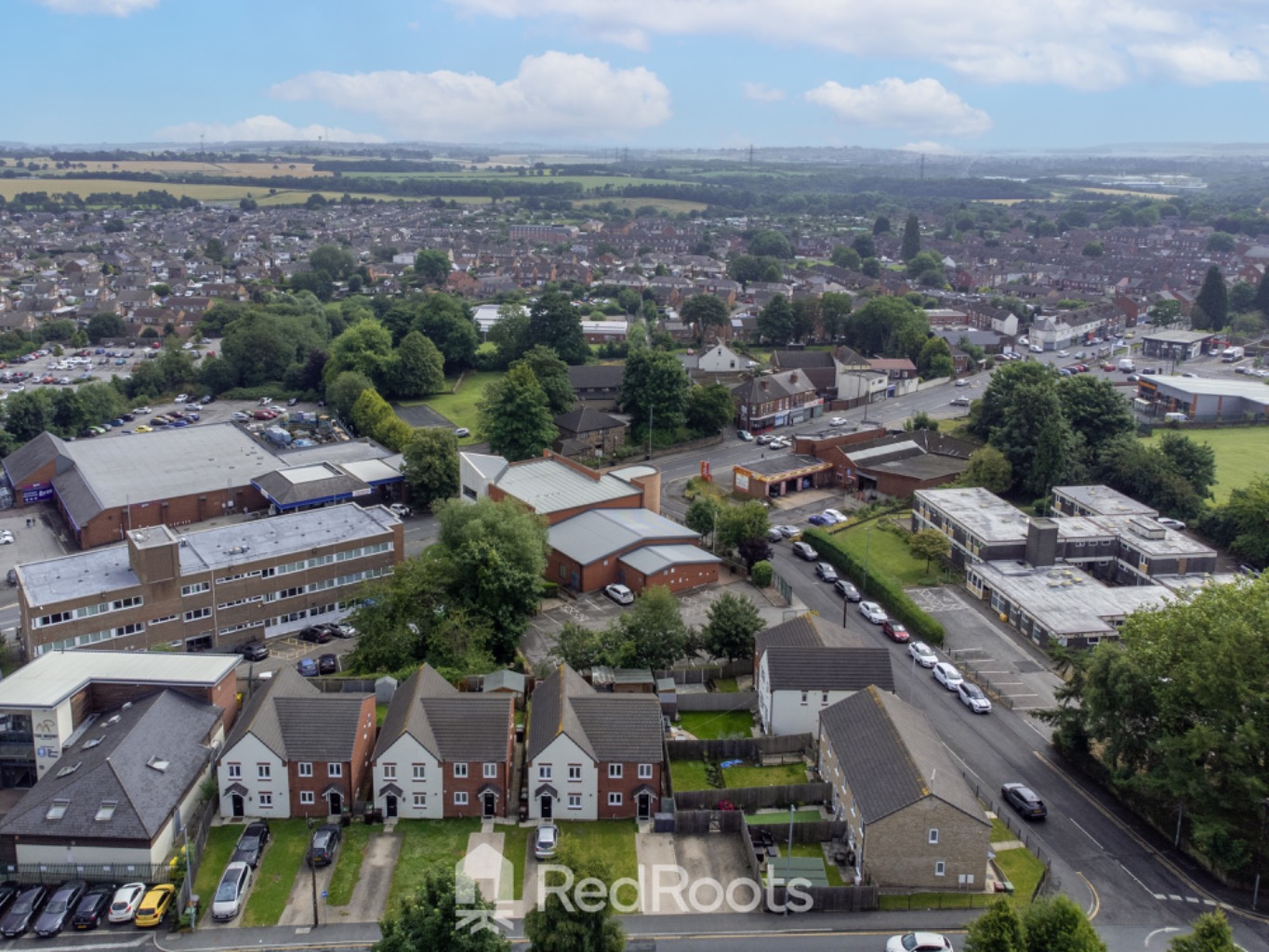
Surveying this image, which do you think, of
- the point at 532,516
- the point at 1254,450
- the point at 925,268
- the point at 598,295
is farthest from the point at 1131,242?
the point at 532,516

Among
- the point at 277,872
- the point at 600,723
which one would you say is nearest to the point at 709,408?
the point at 600,723

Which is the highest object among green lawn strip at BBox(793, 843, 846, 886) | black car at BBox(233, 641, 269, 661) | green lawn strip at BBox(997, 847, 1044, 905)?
green lawn strip at BBox(997, 847, 1044, 905)

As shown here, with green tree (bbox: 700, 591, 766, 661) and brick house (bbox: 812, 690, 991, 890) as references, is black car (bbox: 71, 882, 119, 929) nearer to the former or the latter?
brick house (bbox: 812, 690, 991, 890)

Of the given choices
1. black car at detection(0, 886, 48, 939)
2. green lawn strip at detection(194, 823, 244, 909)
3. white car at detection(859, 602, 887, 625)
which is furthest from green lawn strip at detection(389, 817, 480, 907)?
white car at detection(859, 602, 887, 625)

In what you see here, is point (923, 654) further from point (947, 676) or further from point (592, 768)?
point (592, 768)

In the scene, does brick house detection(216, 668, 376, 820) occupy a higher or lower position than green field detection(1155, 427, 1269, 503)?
higher

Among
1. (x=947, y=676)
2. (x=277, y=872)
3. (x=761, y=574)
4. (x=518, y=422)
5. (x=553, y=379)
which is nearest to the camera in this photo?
(x=277, y=872)
